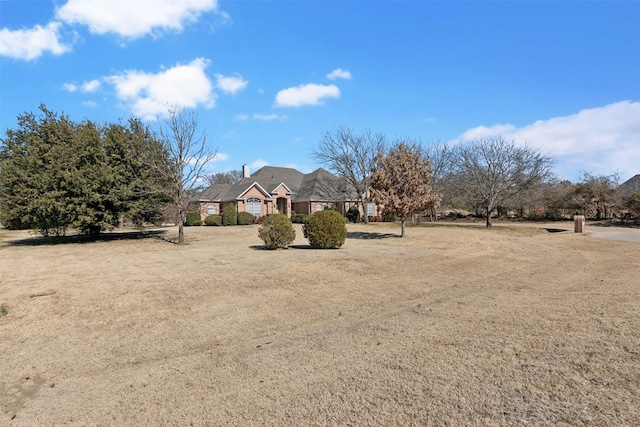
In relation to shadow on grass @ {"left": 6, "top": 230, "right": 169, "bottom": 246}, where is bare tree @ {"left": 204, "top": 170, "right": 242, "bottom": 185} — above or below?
above

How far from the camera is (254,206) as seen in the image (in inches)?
1506

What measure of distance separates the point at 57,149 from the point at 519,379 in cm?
2168

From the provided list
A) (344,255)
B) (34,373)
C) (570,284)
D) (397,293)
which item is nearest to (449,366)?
(397,293)

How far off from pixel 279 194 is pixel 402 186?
76.2 feet

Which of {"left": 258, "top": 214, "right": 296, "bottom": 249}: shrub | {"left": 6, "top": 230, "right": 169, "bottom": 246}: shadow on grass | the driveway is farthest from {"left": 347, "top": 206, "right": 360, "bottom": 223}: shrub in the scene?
{"left": 258, "top": 214, "right": 296, "bottom": 249}: shrub

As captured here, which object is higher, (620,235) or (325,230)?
(325,230)

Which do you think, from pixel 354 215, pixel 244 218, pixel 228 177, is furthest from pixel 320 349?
pixel 228 177

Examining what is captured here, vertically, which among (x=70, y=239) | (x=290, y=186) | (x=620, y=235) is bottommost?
(x=70, y=239)

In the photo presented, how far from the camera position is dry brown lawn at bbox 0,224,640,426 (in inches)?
123

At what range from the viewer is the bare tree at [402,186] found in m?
19.1

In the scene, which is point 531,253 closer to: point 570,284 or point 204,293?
point 570,284

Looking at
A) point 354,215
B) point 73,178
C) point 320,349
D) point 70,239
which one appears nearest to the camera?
point 320,349

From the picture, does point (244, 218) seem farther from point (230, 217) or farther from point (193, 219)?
point (193, 219)

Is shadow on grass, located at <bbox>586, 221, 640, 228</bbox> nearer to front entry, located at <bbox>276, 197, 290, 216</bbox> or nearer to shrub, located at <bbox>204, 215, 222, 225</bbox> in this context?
front entry, located at <bbox>276, 197, 290, 216</bbox>
